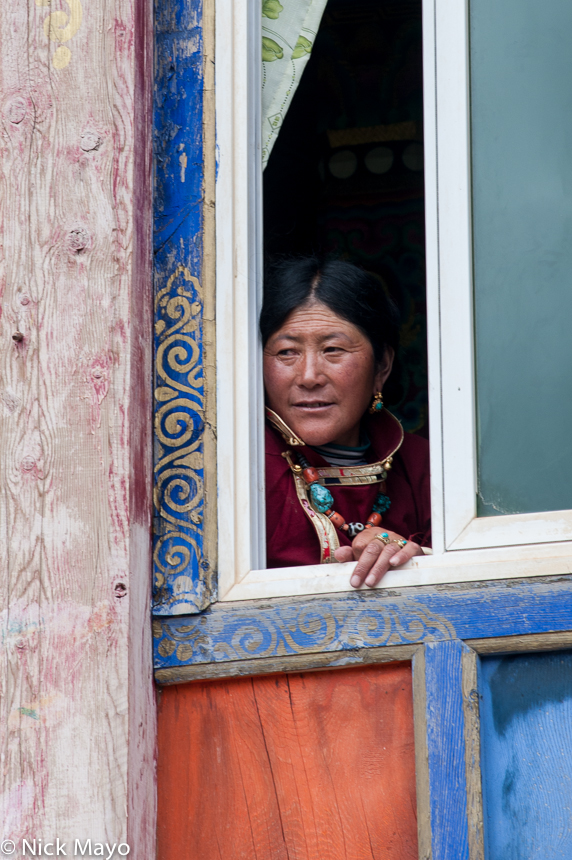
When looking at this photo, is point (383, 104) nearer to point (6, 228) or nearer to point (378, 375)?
point (378, 375)

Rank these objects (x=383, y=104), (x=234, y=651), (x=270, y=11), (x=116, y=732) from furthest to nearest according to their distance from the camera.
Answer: (x=383, y=104) < (x=270, y=11) < (x=234, y=651) < (x=116, y=732)

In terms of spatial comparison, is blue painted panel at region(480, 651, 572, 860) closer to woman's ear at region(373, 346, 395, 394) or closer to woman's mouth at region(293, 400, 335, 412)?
woman's mouth at region(293, 400, 335, 412)

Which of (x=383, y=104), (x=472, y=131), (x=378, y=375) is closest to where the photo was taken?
(x=472, y=131)

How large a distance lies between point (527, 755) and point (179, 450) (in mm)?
992

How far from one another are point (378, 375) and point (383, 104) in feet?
7.00

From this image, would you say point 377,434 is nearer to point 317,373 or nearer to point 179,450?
point 317,373

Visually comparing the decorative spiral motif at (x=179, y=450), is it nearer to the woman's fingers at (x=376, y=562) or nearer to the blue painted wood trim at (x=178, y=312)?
the blue painted wood trim at (x=178, y=312)

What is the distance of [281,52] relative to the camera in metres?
2.98

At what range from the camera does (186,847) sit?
8.08 feet

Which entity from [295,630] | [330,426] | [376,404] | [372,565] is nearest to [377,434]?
[376,404]

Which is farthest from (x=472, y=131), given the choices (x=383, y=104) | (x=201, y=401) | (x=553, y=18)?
(x=383, y=104)

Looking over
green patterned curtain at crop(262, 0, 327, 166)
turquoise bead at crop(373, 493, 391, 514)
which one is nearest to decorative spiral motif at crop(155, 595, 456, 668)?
turquoise bead at crop(373, 493, 391, 514)

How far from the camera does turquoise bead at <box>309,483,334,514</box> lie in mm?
3051

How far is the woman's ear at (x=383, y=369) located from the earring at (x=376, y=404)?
17 mm
